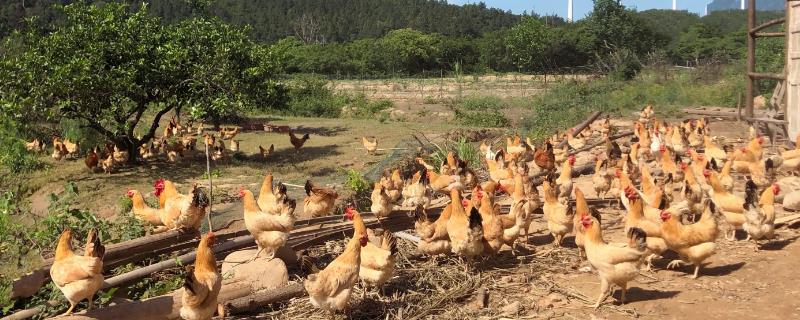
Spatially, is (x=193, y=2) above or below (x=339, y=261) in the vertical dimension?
above

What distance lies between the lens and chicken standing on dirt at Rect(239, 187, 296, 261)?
7301 mm

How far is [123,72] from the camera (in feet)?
48.2

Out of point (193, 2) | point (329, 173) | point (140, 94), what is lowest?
point (329, 173)

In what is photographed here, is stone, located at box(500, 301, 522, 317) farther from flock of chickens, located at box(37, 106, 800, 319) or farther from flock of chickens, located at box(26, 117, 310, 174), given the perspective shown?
flock of chickens, located at box(26, 117, 310, 174)

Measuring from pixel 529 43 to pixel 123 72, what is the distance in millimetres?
38891

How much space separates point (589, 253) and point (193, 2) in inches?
754

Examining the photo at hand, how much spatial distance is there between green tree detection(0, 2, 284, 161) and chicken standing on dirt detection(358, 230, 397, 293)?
9.29m

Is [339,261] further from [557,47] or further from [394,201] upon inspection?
[557,47]

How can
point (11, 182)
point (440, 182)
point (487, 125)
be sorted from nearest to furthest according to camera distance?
point (440, 182) < point (11, 182) < point (487, 125)

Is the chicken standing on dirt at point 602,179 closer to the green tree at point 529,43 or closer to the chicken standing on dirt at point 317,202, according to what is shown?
the chicken standing on dirt at point 317,202

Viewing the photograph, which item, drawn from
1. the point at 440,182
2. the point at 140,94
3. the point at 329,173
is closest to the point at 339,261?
the point at 440,182

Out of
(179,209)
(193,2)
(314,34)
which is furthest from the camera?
(314,34)

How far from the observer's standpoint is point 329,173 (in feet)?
50.8

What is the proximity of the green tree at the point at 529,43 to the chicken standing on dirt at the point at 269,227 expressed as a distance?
44131 mm
